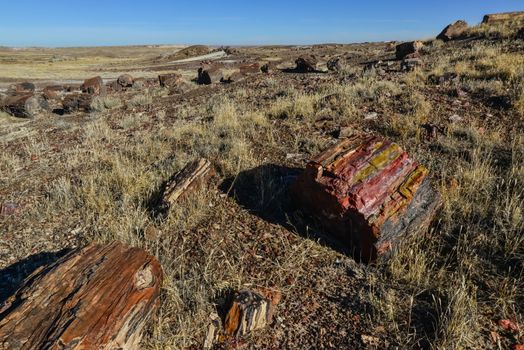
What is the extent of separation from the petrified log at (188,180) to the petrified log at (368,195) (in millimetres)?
1510

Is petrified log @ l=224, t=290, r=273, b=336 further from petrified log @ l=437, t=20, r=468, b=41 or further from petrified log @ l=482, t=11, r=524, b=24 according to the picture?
petrified log @ l=482, t=11, r=524, b=24

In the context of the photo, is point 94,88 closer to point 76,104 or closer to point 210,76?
point 76,104

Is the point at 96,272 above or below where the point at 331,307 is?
above

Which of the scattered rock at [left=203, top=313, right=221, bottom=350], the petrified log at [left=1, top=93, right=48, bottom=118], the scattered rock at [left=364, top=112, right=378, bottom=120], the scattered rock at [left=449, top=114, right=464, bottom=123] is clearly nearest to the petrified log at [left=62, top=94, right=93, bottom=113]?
the petrified log at [left=1, top=93, right=48, bottom=118]

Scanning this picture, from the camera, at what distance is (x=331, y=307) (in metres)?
2.94

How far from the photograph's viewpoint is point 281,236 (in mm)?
3832

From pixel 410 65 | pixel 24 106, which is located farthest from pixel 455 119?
pixel 24 106

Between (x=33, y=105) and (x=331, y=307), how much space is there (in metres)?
12.1

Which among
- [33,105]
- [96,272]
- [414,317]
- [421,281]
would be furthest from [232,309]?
[33,105]

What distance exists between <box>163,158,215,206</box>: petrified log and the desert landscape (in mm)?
28

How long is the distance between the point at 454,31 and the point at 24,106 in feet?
61.5

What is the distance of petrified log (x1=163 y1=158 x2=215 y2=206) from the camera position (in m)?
4.36

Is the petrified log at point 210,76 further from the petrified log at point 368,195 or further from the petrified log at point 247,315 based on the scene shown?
the petrified log at point 247,315

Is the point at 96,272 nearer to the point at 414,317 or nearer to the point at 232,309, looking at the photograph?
the point at 232,309
